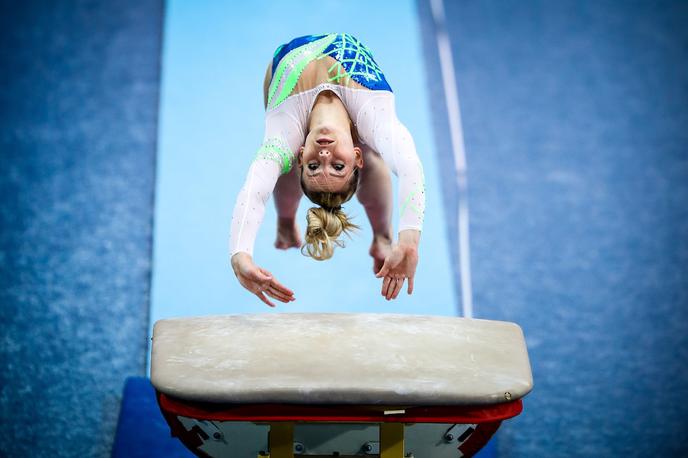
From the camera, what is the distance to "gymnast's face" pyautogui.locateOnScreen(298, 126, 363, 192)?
231cm

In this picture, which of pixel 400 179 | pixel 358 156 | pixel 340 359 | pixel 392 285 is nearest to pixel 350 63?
pixel 358 156

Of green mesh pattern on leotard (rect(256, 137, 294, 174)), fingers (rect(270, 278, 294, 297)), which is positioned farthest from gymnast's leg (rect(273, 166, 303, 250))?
fingers (rect(270, 278, 294, 297))

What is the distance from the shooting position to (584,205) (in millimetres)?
4168

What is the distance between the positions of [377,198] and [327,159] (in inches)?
20.0

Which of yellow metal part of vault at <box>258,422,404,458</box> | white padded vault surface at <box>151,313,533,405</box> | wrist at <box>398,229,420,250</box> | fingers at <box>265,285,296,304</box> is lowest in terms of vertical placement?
yellow metal part of vault at <box>258,422,404,458</box>

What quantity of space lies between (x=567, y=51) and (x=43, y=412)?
358 cm

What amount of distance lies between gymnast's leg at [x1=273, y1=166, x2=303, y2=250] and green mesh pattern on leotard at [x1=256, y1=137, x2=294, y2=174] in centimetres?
32

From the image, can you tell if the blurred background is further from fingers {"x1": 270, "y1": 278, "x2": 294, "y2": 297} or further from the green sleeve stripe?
the green sleeve stripe

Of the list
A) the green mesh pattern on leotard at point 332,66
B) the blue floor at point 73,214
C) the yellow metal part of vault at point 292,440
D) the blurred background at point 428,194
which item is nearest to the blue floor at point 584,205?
the blurred background at point 428,194

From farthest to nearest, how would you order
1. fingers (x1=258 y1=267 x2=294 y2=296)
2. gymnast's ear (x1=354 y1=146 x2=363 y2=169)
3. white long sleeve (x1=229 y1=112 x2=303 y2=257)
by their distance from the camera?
1. gymnast's ear (x1=354 y1=146 x2=363 y2=169)
2. white long sleeve (x1=229 y1=112 x2=303 y2=257)
3. fingers (x1=258 y1=267 x2=294 y2=296)

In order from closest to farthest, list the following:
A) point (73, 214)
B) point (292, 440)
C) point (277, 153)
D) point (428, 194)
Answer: point (292, 440) → point (277, 153) → point (73, 214) → point (428, 194)

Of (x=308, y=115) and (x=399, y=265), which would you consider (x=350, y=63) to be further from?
(x=399, y=265)

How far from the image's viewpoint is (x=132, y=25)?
5.16 meters

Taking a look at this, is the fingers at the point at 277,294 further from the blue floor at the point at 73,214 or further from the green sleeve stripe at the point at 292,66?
the blue floor at the point at 73,214
